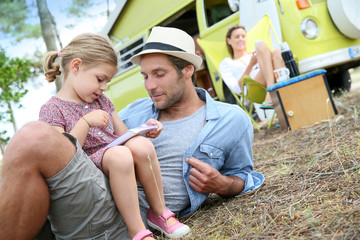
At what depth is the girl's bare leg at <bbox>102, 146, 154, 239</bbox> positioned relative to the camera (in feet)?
4.83

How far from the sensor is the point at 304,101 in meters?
3.76

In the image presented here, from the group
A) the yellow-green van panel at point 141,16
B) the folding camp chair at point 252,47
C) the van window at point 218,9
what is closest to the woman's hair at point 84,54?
the folding camp chair at point 252,47

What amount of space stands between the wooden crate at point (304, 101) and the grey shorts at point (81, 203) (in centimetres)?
268

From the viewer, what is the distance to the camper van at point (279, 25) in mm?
4062

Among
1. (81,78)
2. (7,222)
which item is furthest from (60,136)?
(81,78)

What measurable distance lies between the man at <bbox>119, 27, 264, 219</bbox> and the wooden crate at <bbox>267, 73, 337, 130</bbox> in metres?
1.78

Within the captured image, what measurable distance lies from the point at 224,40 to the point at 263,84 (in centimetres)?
106

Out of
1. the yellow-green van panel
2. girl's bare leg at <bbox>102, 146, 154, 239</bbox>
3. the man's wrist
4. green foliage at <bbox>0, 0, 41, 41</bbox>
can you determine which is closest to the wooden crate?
the man's wrist

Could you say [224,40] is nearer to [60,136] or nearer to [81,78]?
[81,78]

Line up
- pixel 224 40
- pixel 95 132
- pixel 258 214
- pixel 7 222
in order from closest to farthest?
pixel 7 222 → pixel 258 214 → pixel 95 132 → pixel 224 40

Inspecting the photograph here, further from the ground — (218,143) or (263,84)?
(218,143)

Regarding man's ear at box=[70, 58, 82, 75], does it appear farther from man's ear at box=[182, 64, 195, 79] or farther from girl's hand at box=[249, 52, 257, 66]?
girl's hand at box=[249, 52, 257, 66]

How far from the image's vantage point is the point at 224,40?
5035 millimetres

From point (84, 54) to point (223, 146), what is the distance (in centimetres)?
88
